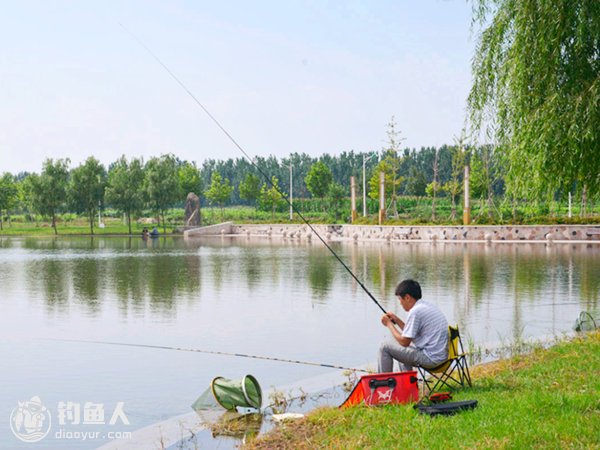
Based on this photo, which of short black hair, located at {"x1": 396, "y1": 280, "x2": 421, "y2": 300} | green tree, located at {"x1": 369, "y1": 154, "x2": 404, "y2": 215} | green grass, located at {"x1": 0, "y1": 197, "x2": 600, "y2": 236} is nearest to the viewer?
short black hair, located at {"x1": 396, "y1": 280, "x2": 421, "y2": 300}

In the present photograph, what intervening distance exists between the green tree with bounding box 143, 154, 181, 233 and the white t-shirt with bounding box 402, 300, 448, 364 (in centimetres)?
6155

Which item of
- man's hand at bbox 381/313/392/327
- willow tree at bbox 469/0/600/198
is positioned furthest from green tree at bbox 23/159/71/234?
man's hand at bbox 381/313/392/327

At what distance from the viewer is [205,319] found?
13.6 metres

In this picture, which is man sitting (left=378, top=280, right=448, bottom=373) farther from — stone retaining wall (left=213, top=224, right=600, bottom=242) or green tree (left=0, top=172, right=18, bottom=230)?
green tree (left=0, top=172, right=18, bottom=230)

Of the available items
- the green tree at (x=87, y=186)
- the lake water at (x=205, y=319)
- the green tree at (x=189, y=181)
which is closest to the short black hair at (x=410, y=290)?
the lake water at (x=205, y=319)

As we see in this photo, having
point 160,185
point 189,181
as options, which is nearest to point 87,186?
point 160,185

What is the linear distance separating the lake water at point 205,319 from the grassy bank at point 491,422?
207 cm

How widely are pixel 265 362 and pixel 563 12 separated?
600 cm

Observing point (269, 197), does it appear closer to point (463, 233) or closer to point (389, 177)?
point (389, 177)

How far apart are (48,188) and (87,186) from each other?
11.4 feet

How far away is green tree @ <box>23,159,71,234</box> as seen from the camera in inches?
2594

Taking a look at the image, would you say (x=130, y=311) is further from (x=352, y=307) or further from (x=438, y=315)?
(x=438, y=315)

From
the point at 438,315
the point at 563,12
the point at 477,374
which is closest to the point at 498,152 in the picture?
the point at 563,12

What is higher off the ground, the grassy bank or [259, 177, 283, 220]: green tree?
[259, 177, 283, 220]: green tree
